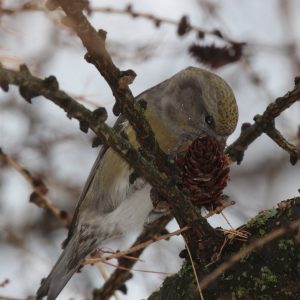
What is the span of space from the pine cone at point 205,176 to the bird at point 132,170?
0.75 m

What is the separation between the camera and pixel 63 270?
132 inches

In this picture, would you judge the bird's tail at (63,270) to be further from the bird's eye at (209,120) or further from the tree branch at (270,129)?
the tree branch at (270,129)

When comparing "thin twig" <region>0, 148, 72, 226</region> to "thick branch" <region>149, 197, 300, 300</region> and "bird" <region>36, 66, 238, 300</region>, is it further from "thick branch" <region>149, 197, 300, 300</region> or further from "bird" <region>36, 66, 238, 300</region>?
"thick branch" <region>149, 197, 300, 300</region>

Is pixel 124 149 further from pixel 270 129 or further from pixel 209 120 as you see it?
pixel 209 120

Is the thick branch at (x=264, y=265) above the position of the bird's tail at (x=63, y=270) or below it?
below

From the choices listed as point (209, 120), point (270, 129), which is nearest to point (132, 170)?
point (209, 120)

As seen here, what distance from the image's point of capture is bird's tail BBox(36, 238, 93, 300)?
10.5 feet

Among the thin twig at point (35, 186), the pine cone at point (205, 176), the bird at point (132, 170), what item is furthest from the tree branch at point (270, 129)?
the thin twig at point (35, 186)

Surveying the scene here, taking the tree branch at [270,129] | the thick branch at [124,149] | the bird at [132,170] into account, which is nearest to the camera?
the thick branch at [124,149]

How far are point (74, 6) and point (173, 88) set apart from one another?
2.07m

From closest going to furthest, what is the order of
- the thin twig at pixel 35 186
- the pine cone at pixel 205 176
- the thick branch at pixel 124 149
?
the thick branch at pixel 124 149 < the pine cone at pixel 205 176 < the thin twig at pixel 35 186

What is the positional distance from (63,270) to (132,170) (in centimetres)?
69

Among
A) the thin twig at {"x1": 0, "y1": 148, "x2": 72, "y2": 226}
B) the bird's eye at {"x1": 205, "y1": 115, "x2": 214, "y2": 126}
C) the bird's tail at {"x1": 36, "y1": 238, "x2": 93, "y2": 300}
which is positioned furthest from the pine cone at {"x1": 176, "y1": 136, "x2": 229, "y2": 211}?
the bird's tail at {"x1": 36, "y1": 238, "x2": 93, "y2": 300}

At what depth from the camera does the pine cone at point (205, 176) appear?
223 cm
